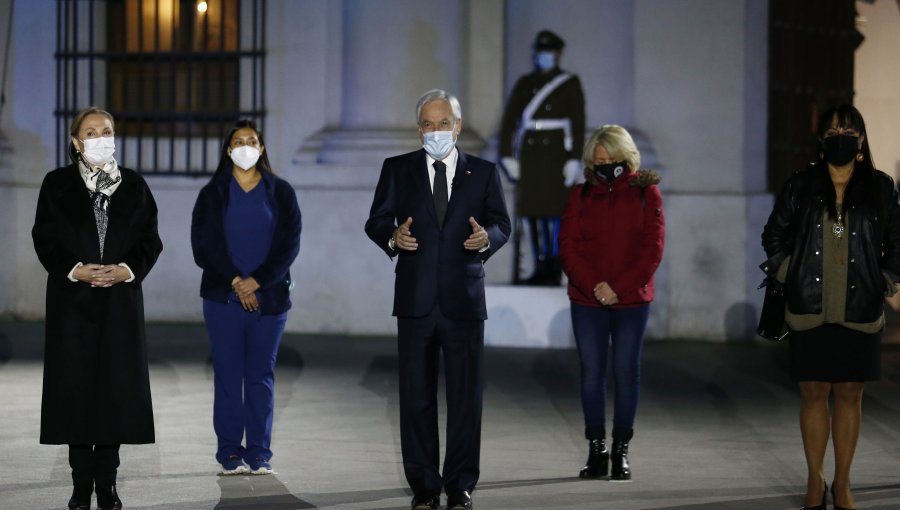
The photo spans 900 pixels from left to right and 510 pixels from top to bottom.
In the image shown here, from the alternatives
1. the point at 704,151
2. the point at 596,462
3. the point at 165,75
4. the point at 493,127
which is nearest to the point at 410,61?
the point at 493,127

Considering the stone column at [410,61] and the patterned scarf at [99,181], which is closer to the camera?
the patterned scarf at [99,181]

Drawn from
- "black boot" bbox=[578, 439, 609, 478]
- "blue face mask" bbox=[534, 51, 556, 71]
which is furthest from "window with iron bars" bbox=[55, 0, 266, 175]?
"black boot" bbox=[578, 439, 609, 478]

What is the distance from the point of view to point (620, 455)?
775 centimetres

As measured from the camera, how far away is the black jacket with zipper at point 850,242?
6.54m

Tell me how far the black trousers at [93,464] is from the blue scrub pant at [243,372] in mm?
1066

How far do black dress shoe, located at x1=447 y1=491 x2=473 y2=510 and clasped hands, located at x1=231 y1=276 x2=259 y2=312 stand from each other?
1.60m

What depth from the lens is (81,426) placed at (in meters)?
6.66

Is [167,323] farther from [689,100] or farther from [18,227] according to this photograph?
[689,100]

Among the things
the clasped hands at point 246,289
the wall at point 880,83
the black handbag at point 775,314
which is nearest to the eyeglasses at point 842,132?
the black handbag at point 775,314

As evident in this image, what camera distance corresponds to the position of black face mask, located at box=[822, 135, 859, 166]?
6566 mm

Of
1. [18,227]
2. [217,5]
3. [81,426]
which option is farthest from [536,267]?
[81,426]

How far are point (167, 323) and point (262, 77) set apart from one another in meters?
2.73

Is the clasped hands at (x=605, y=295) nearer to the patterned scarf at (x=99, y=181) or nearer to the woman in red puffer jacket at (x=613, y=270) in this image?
the woman in red puffer jacket at (x=613, y=270)

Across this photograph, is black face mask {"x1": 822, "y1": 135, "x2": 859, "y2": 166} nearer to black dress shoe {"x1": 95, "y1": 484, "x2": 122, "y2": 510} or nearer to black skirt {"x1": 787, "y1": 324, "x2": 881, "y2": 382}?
black skirt {"x1": 787, "y1": 324, "x2": 881, "y2": 382}
